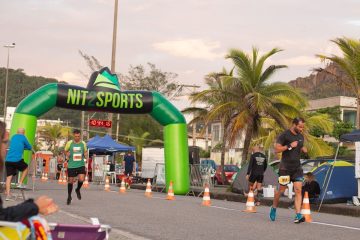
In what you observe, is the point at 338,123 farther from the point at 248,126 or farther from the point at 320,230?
the point at 320,230

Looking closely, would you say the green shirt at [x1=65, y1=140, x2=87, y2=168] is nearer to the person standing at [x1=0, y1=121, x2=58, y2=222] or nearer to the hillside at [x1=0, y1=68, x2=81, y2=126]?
the person standing at [x1=0, y1=121, x2=58, y2=222]

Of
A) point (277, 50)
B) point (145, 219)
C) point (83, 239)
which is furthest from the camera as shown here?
point (277, 50)

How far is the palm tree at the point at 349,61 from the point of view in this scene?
79.1 ft

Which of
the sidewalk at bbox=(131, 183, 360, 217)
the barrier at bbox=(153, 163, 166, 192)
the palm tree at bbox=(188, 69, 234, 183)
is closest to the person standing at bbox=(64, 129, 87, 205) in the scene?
the sidewalk at bbox=(131, 183, 360, 217)

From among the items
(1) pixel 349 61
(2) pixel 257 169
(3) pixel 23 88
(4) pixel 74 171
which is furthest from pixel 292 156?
(3) pixel 23 88

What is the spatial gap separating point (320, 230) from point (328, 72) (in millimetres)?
16289

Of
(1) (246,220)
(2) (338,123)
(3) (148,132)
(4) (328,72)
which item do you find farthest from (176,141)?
(3) (148,132)

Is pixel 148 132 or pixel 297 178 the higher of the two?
pixel 148 132

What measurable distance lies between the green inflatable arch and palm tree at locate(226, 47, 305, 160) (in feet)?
15.2

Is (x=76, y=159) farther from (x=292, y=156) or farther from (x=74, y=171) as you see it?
(x=292, y=156)

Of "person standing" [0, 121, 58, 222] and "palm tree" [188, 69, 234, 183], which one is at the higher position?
"palm tree" [188, 69, 234, 183]

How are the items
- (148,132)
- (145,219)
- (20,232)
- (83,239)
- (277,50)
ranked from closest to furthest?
1. (20,232)
2. (83,239)
3. (145,219)
4. (277,50)
5. (148,132)

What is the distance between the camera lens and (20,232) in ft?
10.9

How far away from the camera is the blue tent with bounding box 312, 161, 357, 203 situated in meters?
18.3
